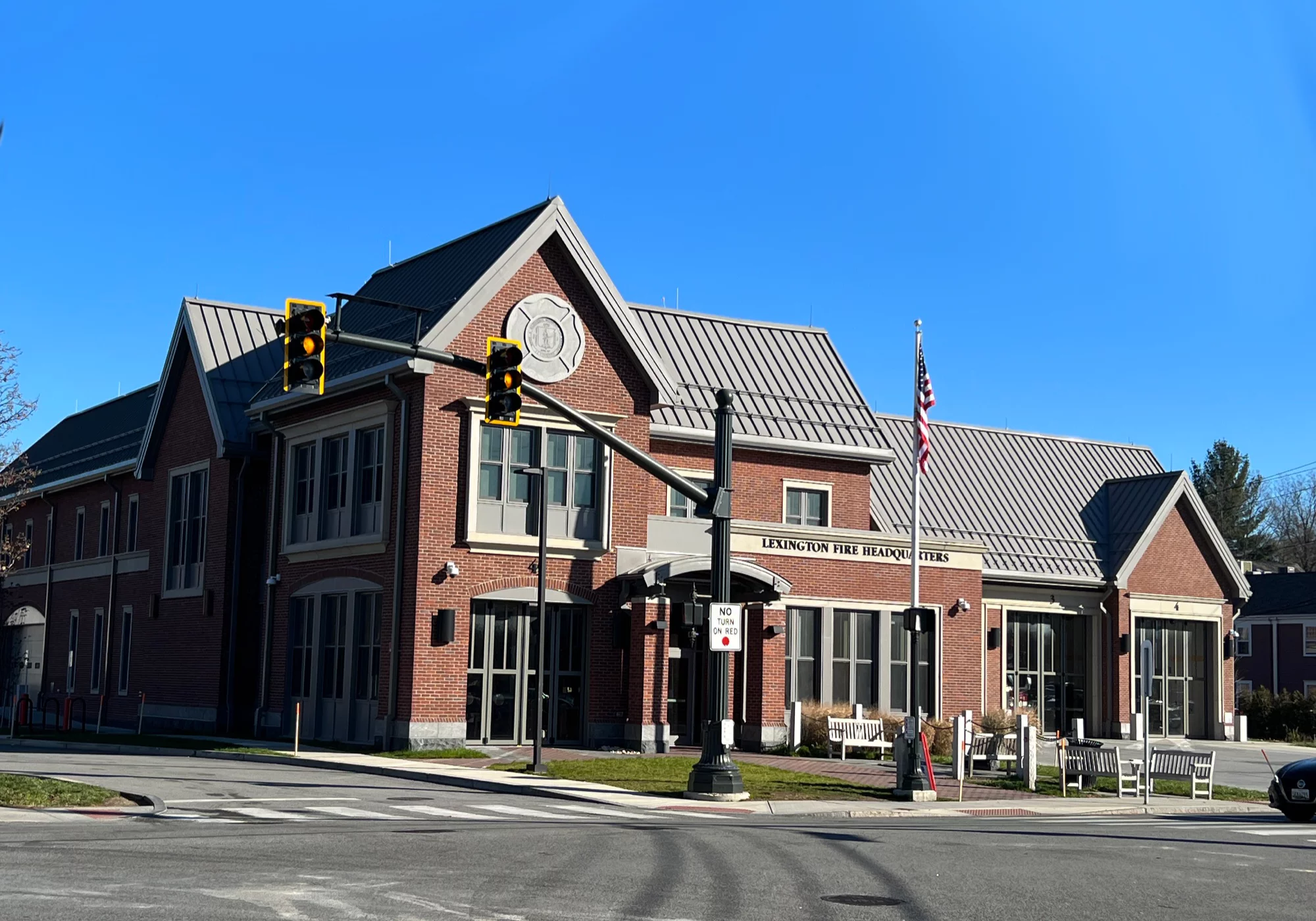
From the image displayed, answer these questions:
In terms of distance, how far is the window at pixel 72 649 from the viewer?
46688mm

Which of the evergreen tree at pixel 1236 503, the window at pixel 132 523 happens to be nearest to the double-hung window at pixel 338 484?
the window at pixel 132 523

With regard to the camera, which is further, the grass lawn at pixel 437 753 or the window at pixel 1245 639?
the window at pixel 1245 639

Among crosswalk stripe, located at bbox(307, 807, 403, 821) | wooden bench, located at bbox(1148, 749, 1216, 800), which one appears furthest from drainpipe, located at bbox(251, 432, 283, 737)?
wooden bench, located at bbox(1148, 749, 1216, 800)

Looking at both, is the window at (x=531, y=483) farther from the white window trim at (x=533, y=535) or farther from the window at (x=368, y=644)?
the window at (x=368, y=644)

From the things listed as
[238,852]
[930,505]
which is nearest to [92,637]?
[930,505]

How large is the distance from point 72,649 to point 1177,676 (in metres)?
34.3

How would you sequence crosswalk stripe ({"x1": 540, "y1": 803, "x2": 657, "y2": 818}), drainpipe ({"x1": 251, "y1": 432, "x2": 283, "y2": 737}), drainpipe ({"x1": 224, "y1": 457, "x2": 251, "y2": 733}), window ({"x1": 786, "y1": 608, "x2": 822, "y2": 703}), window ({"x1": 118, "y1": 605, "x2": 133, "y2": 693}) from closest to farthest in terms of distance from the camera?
crosswalk stripe ({"x1": 540, "y1": 803, "x2": 657, "y2": 818}), drainpipe ({"x1": 251, "y1": 432, "x2": 283, "y2": 737}), window ({"x1": 786, "y1": 608, "x2": 822, "y2": 703}), drainpipe ({"x1": 224, "y1": 457, "x2": 251, "y2": 733}), window ({"x1": 118, "y1": 605, "x2": 133, "y2": 693})

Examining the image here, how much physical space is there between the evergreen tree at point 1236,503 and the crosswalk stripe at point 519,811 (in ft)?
277

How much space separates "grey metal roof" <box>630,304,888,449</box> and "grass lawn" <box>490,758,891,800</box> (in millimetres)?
11267

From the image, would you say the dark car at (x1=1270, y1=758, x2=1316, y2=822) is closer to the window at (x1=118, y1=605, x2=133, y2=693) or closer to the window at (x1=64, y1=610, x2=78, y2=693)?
the window at (x1=118, y1=605, x2=133, y2=693)

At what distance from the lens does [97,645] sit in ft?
151

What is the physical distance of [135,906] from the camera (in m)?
10.8

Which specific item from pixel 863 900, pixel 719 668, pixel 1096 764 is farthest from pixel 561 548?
pixel 863 900

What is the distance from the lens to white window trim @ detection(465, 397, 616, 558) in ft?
103
